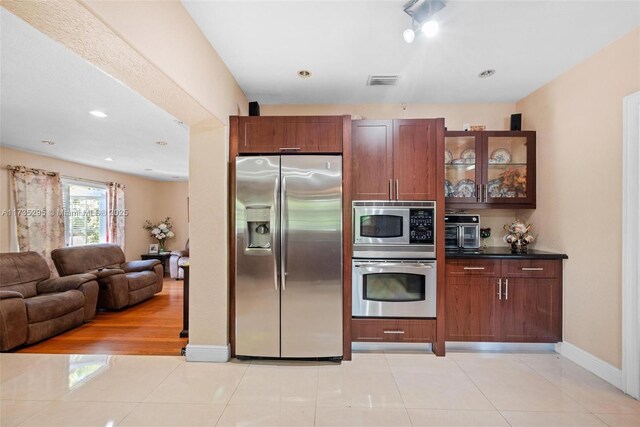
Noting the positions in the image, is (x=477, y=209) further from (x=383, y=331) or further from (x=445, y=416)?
(x=445, y=416)

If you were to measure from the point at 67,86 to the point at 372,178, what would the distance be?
2.79m

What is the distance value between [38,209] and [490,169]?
6539 mm

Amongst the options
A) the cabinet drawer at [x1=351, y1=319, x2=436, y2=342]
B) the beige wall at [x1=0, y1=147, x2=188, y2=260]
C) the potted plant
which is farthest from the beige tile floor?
the potted plant

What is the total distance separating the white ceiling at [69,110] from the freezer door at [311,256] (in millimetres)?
1683

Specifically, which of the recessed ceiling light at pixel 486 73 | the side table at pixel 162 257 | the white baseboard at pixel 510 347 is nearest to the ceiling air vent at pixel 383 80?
the recessed ceiling light at pixel 486 73

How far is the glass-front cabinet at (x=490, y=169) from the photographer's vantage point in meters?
3.01

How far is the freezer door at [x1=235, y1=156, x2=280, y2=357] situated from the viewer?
257 centimetres

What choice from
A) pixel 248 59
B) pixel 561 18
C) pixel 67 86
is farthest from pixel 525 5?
pixel 67 86

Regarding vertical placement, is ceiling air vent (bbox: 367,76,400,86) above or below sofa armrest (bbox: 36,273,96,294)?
above

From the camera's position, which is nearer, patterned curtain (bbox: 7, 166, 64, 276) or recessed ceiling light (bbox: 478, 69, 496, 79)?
recessed ceiling light (bbox: 478, 69, 496, 79)

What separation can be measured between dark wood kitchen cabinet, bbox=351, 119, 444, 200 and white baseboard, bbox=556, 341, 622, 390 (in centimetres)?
184

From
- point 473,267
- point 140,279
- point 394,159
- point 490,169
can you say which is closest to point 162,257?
point 140,279

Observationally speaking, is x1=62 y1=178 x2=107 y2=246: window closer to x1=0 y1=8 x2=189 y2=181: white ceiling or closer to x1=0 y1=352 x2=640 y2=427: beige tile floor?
x1=0 y1=8 x2=189 y2=181: white ceiling

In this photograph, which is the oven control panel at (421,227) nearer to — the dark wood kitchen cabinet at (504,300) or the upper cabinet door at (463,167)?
the dark wood kitchen cabinet at (504,300)
